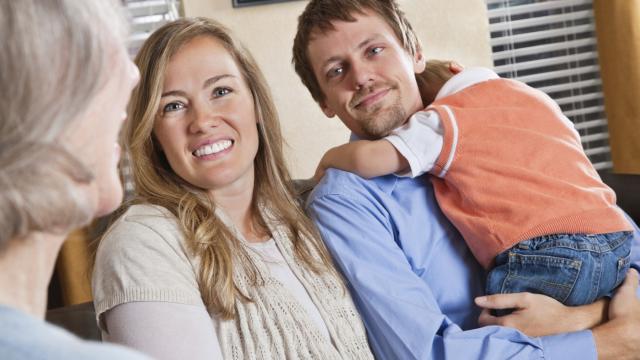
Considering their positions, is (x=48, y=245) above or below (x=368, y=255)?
above

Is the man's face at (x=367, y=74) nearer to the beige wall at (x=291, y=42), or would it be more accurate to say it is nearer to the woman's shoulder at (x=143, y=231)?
the woman's shoulder at (x=143, y=231)

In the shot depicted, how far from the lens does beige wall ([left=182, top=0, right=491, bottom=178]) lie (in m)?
3.12

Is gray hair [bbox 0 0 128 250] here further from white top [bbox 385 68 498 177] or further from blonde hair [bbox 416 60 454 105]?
blonde hair [bbox 416 60 454 105]

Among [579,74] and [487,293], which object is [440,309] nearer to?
[487,293]

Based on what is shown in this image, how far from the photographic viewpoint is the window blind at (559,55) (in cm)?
378

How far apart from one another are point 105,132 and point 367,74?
3.98ft

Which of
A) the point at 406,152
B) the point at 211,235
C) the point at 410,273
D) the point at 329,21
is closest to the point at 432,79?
the point at 329,21

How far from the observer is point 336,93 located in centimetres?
195

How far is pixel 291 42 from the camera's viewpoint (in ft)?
Answer: 10.4

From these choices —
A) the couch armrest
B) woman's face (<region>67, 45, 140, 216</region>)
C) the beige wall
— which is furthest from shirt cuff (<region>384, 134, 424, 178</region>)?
the beige wall

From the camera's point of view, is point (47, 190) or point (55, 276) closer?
point (47, 190)

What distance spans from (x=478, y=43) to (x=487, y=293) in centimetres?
192

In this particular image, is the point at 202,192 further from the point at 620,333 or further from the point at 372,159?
the point at 620,333

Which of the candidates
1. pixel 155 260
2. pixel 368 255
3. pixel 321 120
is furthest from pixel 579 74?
pixel 155 260
